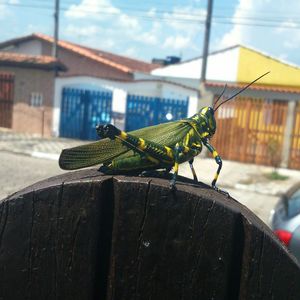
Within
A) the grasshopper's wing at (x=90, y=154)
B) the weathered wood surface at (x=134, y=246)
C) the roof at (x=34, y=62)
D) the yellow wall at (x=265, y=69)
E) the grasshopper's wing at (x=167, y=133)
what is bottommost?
the weathered wood surface at (x=134, y=246)

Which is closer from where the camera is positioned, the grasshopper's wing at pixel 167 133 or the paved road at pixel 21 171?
the grasshopper's wing at pixel 167 133

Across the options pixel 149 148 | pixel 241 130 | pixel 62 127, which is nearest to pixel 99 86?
pixel 62 127

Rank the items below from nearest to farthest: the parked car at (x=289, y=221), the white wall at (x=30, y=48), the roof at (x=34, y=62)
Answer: the parked car at (x=289, y=221) → the roof at (x=34, y=62) → the white wall at (x=30, y=48)

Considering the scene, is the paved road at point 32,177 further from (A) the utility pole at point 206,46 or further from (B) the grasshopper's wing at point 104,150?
(B) the grasshopper's wing at point 104,150

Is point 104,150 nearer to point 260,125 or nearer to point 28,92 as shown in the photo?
point 260,125

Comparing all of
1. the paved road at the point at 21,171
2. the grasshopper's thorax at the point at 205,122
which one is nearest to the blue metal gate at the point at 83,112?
the paved road at the point at 21,171
